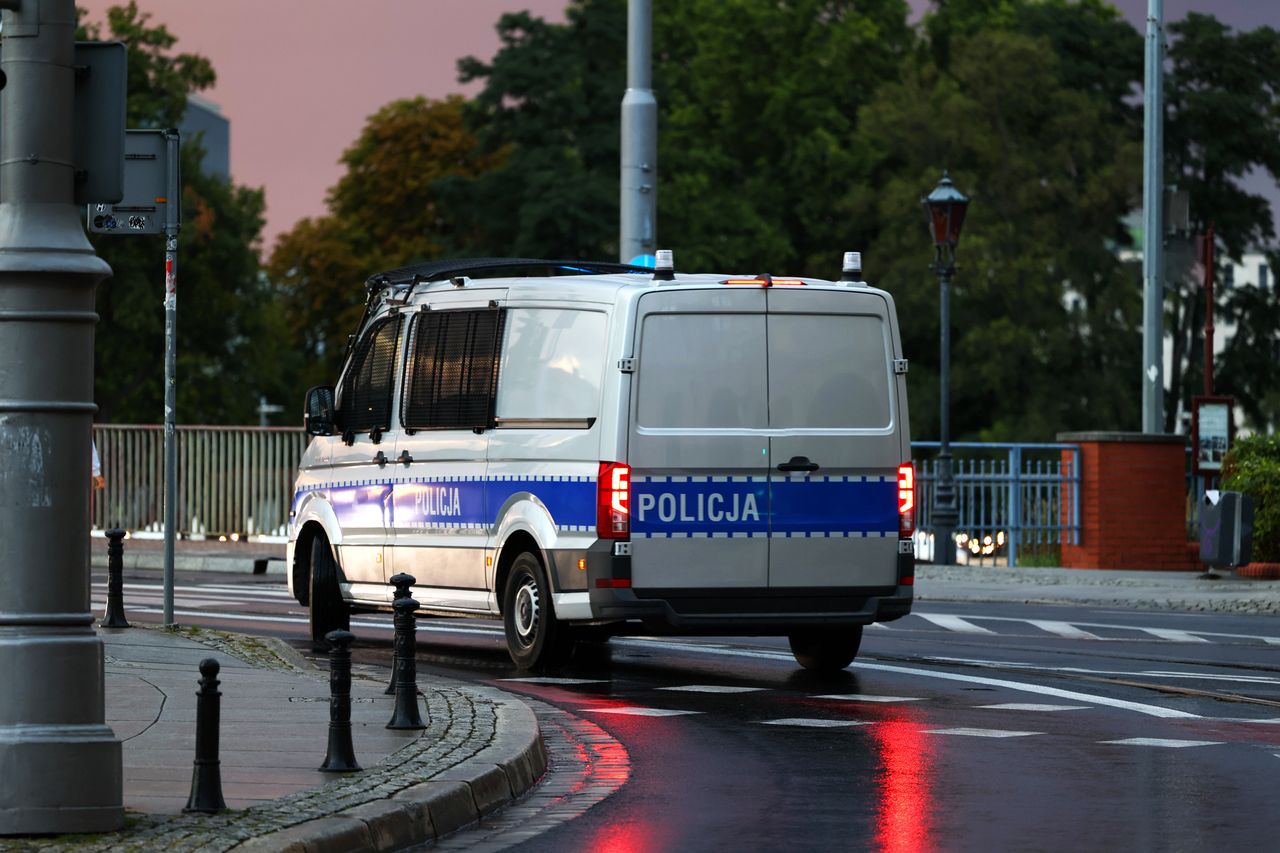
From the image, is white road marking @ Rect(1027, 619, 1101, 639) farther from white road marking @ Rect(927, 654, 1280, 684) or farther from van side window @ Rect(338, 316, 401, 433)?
van side window @ Rect(338, 316, 401, 433)

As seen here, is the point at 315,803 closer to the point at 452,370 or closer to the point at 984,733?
the point at 984,733

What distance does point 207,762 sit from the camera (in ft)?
27.0

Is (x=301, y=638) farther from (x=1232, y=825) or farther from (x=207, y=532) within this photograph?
(x=207, y=532)

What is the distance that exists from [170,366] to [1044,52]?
45349 mm

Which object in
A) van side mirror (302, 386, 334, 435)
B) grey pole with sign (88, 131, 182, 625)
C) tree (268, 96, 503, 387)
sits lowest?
van side mirror (302, 386, 334, 435)

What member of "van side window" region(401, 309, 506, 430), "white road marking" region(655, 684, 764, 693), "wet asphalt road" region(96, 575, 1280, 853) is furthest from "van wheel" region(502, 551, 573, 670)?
"van side window" region(401, 309, 506, 430)

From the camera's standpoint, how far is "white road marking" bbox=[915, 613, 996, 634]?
1910cm

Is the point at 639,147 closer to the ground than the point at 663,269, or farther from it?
farther from it

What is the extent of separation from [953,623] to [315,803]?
39.3 ft

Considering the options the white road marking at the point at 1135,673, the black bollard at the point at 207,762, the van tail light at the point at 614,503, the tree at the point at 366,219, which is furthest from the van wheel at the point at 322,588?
the tree at the point at 366,219

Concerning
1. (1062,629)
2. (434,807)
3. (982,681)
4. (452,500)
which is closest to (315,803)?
(434,807)

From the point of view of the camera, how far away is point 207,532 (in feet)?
103

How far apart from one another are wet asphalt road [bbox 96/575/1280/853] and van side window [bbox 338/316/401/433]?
5.19 ft

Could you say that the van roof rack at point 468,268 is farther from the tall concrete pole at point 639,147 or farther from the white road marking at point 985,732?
the tall concrete pole at point 639,147
